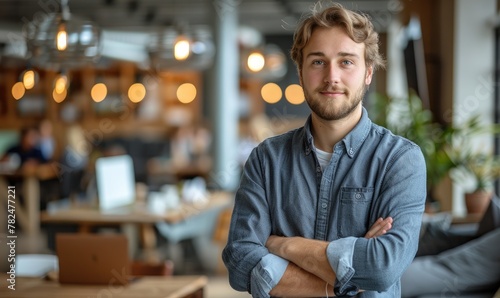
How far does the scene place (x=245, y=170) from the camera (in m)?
2.45

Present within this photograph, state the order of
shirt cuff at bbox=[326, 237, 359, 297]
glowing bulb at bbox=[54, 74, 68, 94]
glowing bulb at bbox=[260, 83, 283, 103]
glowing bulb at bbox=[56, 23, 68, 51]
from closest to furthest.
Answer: shirt cuff at bbox=[326, 237, 359, 297] → glowing bulb at bbox=[56, 23, 68, 51] → glowing bulb at bbox=[54, 74, 68, 94] → glowing bulb at bbox=[260, 83, 283, 103]

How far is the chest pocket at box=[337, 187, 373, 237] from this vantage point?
2.30 meters

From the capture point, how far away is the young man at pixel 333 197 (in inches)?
88.7

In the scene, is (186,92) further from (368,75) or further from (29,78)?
(368,75)

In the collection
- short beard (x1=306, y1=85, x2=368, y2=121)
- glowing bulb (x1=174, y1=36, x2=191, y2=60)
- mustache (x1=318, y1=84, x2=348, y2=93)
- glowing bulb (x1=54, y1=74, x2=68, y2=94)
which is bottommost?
short beard (x1=306, y1=85, x2=368, y2=121)

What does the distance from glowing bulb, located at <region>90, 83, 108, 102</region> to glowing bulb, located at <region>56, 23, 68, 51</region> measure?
1320 centimetres

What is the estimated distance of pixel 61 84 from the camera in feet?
17.9

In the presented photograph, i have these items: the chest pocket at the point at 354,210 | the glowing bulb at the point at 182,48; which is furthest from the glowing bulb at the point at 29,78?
the chest pocket at the point at 354,210

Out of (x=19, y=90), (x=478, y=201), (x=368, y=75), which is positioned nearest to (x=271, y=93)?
(x=19, y=90)

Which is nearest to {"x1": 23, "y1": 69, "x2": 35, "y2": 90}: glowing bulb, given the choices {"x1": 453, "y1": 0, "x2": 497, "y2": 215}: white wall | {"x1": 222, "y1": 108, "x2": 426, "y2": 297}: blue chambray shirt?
{"x1": 222, "y1": 108, "x2": 426, "y2": 297}: blue chambray shirt

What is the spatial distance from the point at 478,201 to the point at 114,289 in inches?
148

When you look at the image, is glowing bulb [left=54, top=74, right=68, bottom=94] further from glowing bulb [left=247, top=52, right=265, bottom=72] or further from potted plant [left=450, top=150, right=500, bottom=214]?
glowing bulb [left=247, top=52, right=265, bottom=72]

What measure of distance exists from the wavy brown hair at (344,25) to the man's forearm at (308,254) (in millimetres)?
573

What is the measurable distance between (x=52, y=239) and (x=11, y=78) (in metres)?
10.7
